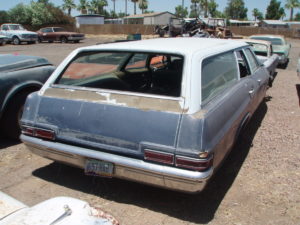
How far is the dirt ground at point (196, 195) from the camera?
277cm

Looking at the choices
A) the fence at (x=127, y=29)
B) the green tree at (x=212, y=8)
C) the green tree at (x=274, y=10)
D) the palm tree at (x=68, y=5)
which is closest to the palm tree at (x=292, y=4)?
the green tree at (x=274, y=10)

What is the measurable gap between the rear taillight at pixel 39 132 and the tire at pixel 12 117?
4.39 feet

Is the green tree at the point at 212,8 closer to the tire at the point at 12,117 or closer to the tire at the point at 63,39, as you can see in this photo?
the tire at the point at 63,39

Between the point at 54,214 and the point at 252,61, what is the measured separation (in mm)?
4233

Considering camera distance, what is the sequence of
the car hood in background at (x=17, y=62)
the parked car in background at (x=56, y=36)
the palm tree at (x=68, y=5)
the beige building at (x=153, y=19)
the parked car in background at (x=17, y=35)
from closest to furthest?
1. the car hood in background at (x=17, y=62)
2. the parked car in background at (x=17, y=35)
3. the parked car in background at (x=56, y=36)
4. the beige building at (x=153, y=19)
5. the palm tree at (x=68, y=5)

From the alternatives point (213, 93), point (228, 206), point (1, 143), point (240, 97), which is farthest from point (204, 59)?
point (1, 143)

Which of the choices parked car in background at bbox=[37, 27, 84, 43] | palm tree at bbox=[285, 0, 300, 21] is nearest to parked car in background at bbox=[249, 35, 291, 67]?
parked car in background at bbox=[37, 27, 84, 43]

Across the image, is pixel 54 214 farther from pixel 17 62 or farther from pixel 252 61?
pixel 252 61

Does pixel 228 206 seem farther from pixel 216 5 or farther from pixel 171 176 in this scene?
pixel 216 5

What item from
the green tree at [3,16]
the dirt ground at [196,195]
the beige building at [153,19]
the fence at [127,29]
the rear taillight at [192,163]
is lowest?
the dirt ground at [196,195]

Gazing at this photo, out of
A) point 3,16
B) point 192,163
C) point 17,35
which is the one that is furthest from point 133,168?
point 3,16

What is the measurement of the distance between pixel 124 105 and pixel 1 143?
270 cm

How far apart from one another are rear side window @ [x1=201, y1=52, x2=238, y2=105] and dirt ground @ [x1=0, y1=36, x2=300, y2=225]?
104 cm

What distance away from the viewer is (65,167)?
12.0 feet
